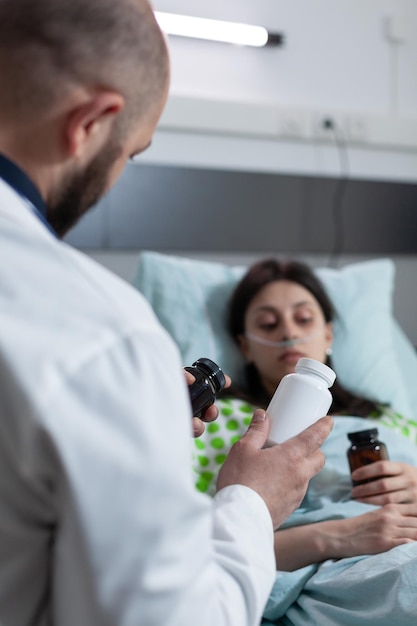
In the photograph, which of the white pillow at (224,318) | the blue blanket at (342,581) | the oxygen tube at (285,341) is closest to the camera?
the blue blanket at (342,581)

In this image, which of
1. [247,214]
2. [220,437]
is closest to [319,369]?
[220,437]

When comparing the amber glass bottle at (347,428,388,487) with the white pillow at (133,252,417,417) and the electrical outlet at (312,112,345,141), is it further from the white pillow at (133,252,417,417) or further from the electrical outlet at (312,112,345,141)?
the electrical outlet at (312,112,345,141)

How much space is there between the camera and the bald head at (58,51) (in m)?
0.68

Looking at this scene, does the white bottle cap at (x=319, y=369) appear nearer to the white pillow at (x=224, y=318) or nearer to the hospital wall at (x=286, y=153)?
the white pillow at (x=224, y=318)

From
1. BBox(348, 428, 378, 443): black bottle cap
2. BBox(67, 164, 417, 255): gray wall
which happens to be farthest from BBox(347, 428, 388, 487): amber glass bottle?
BBox(67, 164, 417, 255): gray wall

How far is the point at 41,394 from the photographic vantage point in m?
0.54

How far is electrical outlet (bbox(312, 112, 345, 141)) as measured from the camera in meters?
2.58

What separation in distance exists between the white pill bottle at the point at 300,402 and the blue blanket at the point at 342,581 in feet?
1.06

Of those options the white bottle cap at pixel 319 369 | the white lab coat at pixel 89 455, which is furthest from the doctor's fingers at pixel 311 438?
the white lab coat at pixel 89 455

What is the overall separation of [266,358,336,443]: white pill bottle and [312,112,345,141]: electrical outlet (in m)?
1.74

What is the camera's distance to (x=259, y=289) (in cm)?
197

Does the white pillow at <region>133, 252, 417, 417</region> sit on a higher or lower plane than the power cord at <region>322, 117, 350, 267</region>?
lower

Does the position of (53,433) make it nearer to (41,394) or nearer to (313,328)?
(41,394)

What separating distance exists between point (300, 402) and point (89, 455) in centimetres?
49
